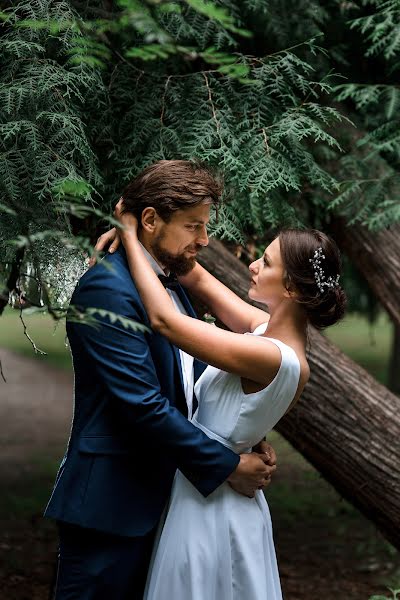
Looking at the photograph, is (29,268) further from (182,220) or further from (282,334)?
(282,334)

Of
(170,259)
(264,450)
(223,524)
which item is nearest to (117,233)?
(170,259)

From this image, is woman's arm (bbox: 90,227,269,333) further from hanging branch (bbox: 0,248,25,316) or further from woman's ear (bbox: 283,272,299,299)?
hanging branch (bbox: 0,248,25,316)

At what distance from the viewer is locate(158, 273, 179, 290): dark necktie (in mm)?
3191

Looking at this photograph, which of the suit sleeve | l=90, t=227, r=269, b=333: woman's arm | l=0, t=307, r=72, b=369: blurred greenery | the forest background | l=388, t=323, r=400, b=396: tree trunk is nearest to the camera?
the suit sleeve

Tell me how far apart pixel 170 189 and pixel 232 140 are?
999 mm

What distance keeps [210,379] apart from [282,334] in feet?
1.08

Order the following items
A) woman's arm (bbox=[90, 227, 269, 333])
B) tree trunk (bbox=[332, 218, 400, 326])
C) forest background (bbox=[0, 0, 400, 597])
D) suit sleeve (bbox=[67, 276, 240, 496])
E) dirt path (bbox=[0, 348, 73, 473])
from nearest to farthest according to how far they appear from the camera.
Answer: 1. suit sleeve (bbox=[67, 276, 240, 496])
2. forest background (bbox=[0, 0, 400, 597])
3. woman's arm (bbox=[90, 227, 269, 333])
4. tree trunk (bbox=[332, 218, 400, 326])
5. dirt path (bbox=[0, 348, 73, 473])

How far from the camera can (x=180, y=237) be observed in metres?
3.10

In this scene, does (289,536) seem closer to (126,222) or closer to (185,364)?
(185,364)

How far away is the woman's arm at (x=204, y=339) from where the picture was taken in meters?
2.86

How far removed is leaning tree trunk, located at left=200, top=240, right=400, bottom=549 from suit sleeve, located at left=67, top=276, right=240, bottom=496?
2.00 metres

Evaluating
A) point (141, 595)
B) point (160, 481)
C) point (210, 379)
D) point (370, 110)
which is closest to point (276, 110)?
point (370, 110)

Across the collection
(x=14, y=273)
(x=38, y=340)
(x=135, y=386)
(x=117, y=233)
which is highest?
(x=117, y=233)

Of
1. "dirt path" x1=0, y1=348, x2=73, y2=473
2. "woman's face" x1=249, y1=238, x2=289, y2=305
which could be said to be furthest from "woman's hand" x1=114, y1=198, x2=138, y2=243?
"dirt path" x1=0, y1=348, x2=73, y2=473
